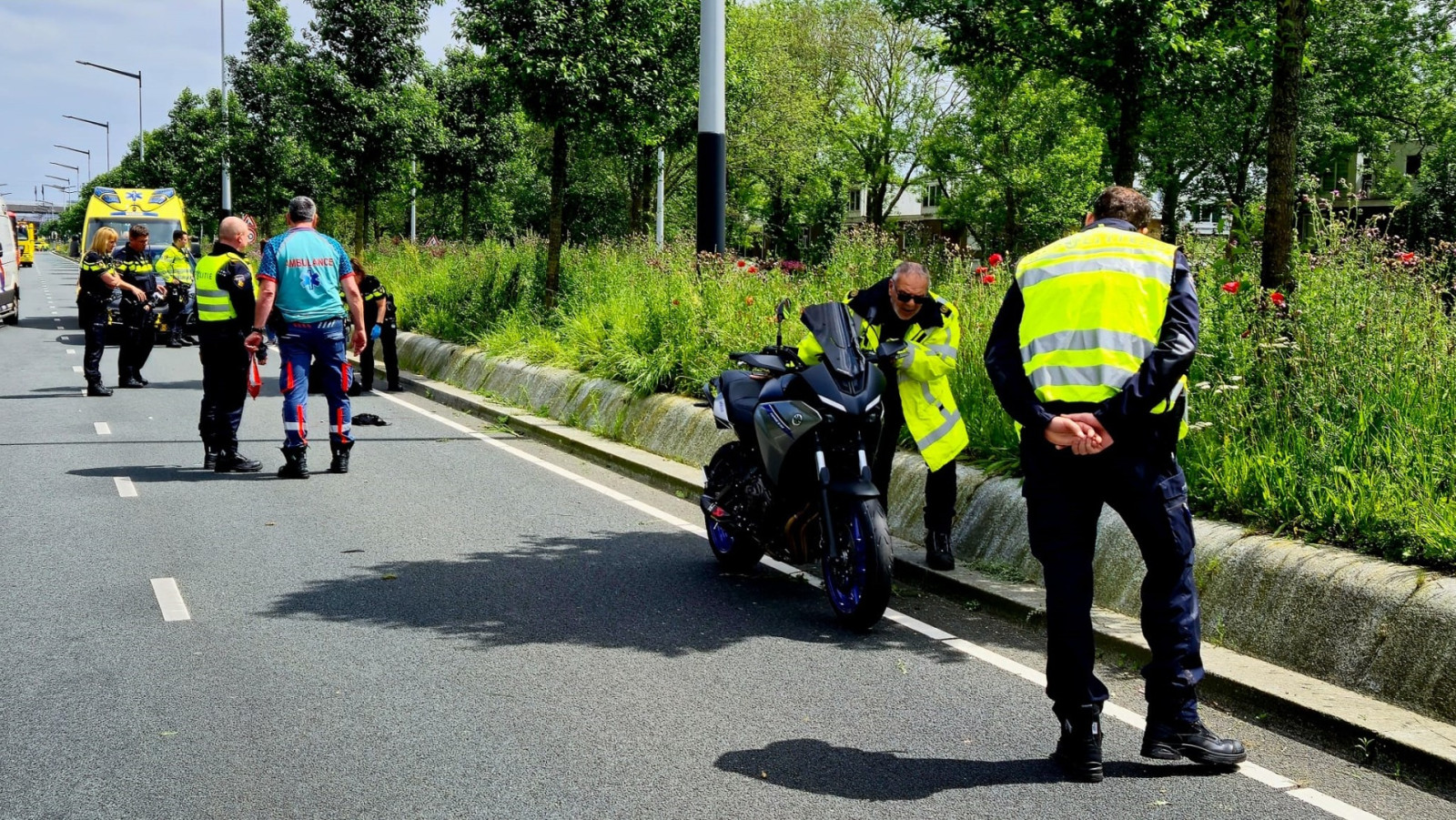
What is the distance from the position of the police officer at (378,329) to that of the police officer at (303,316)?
5.13 metres

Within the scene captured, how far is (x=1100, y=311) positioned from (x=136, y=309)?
14.6 metres

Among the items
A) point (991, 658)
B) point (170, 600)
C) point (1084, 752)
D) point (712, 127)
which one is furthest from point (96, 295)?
point (1084, 752)

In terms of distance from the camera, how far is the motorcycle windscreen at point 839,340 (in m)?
6.26

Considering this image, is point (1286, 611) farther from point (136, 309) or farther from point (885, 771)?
point (136, 309)

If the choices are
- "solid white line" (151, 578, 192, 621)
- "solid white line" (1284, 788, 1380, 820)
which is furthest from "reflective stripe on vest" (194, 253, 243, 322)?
"solid white line" (1284, 788, 1380, 820)

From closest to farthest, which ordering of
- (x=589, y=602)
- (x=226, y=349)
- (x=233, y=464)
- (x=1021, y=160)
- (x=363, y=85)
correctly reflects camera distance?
(x=589, y=602) < (x=233, y=464) < (x=226, y=349) < (x=363, y=85) < (x=1021, y=160)

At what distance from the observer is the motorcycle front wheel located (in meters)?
5.97

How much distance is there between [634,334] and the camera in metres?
12.7

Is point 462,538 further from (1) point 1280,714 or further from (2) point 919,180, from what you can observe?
(2) point 919,180

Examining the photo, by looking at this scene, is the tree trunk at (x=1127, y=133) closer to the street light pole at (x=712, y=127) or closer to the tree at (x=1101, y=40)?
the tree at (x=1101, y=40)

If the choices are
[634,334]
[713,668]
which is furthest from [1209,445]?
[634,334]

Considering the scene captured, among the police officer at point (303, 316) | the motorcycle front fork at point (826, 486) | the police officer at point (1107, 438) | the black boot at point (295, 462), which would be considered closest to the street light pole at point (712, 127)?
the police officer at point (303, 316)

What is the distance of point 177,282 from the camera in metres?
22.3

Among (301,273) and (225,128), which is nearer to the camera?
(301,273)
